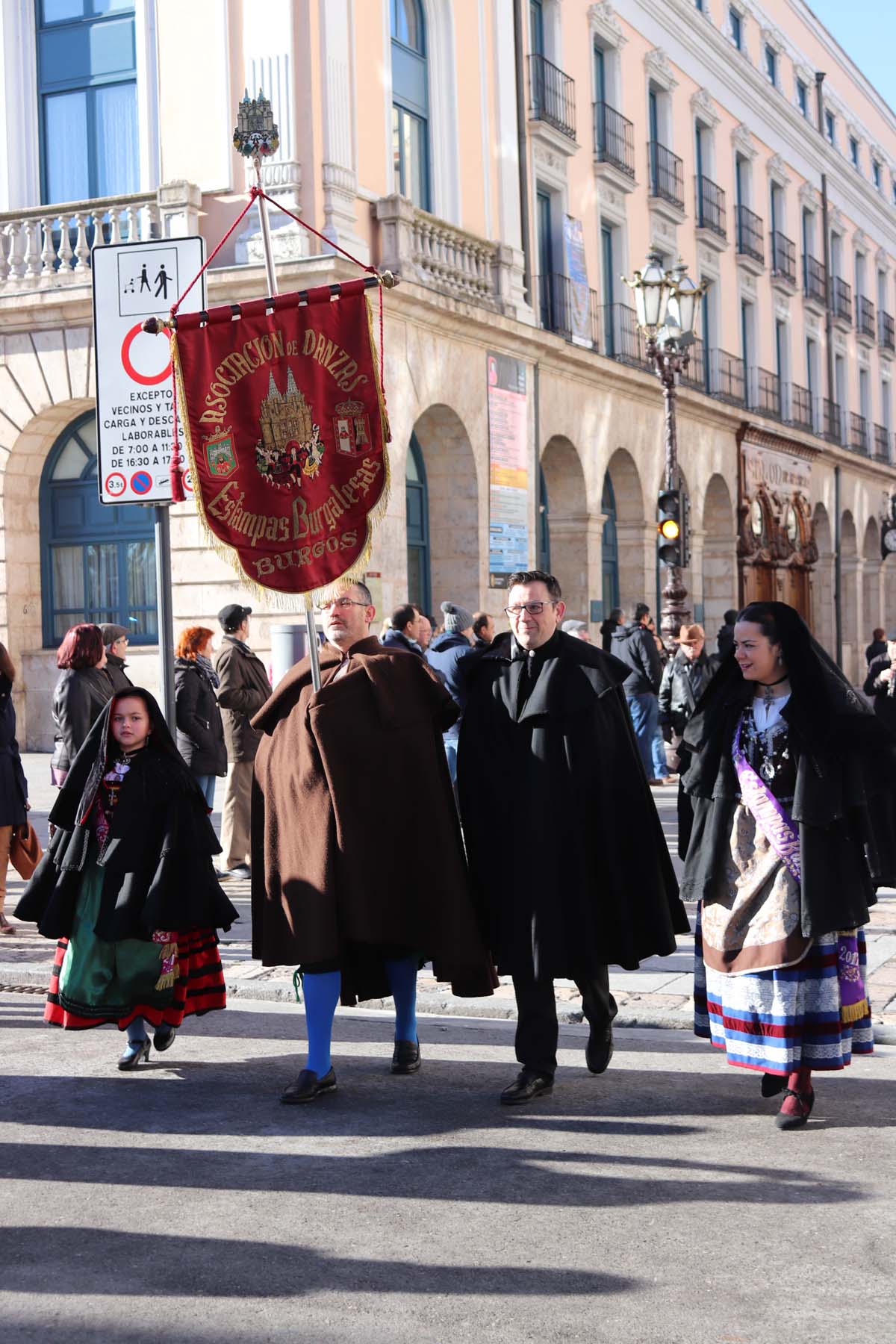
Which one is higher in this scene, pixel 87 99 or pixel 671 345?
pixel 87 99

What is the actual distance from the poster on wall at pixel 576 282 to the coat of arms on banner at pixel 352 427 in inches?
724

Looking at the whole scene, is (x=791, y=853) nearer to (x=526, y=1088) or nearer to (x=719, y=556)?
(x=526, y=1088)

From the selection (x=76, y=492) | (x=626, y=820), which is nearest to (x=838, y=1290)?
(x=626, y=820)

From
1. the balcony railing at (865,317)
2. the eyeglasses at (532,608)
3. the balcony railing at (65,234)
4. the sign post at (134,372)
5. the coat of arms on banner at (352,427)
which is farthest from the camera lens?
the balcony railing at (865,317)

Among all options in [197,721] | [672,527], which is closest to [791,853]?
[197,721]

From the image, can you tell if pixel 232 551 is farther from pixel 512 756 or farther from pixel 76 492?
pixel 76 492

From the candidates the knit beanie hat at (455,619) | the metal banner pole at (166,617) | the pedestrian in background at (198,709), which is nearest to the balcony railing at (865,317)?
the knit beanie hat at (455,619)

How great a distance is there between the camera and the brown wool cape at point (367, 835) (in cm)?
580

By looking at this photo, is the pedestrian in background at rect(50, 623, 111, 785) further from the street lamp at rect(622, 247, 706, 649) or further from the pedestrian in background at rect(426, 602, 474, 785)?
the street lamp at rect(622, 247, 706, 649)

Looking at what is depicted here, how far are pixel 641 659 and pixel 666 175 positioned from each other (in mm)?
15404

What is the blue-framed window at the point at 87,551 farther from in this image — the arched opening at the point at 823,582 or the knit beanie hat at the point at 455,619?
the arched opening at the point at 823,582

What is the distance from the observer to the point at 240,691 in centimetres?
1060

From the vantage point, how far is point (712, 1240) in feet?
14.5

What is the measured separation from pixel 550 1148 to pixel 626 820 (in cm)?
122
